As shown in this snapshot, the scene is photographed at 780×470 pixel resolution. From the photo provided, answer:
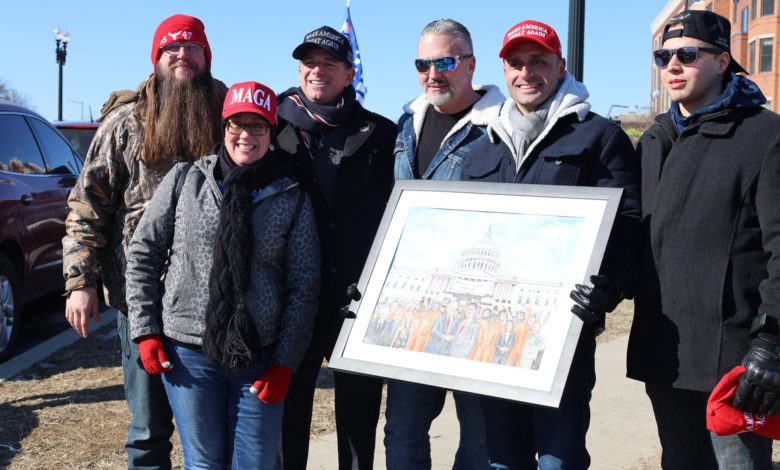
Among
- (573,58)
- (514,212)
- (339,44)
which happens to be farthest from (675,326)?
(573,58)

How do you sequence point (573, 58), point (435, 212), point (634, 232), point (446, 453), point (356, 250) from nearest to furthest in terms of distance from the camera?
point (634, 232), point (435, 212), point (356, 250), point (446, 453), point (573, 58)

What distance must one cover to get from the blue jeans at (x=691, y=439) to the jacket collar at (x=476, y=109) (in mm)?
1274

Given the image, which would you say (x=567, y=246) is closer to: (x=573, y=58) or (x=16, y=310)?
(x=573, y=58)

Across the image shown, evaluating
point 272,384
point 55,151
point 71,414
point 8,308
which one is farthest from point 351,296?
point 55,151

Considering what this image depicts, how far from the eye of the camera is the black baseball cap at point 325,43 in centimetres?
371

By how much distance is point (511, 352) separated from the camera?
2.82 m

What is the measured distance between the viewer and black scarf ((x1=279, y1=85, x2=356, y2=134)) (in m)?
3.77

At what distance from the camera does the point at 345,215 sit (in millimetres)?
3729

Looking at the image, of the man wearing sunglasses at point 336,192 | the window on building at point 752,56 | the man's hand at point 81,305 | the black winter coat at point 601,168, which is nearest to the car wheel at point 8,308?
the man's hand at point 81,305

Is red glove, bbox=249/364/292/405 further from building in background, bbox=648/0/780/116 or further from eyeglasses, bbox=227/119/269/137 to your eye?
building in background, bbox=648/0/780/116

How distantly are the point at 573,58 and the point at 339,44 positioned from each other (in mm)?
3509

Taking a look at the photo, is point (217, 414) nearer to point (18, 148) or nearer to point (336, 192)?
point (336, 192)

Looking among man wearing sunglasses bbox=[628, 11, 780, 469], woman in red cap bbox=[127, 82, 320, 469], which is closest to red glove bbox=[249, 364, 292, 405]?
woman in red cap bbox=[127, 82, 320, 469]

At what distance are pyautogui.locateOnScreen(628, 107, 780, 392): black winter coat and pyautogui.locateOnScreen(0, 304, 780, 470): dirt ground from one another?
200cm
